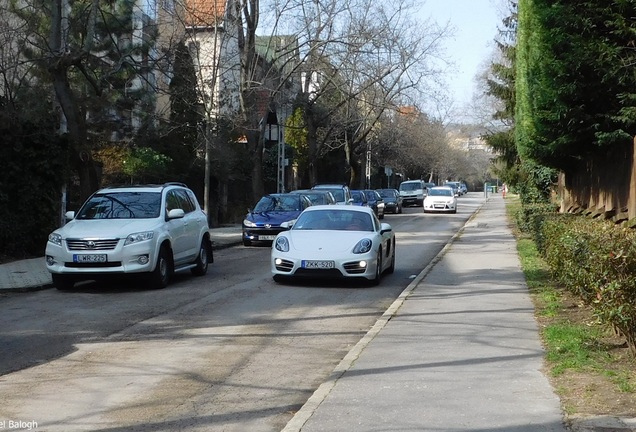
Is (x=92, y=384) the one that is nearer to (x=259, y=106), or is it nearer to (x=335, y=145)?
(x=259, y=106)

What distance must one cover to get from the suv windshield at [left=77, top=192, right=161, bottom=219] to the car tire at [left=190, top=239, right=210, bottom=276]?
1.71 m

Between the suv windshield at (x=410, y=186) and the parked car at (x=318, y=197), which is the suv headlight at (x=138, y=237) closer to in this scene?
the parked car at (x=318, y=197)

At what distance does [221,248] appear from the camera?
2494 centimetres

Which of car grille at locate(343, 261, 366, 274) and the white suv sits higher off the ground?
the white suv

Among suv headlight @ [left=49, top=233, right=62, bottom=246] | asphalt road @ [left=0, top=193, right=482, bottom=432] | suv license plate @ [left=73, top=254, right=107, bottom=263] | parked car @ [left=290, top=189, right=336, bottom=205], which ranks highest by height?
parked car @ [left=290, top=189, right=336, bottom=205]

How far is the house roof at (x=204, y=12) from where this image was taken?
27.4m

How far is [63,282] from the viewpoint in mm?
14492

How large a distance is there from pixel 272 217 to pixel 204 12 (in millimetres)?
7461

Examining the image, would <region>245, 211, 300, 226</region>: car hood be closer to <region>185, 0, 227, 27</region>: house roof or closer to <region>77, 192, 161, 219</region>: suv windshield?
<region>185, 0, 227, 27</region>: house roof

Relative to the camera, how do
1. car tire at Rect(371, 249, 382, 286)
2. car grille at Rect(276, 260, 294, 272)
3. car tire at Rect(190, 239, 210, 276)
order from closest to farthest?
car grille at Rect(276, 260, 294, 272)
car tire at Rect(371, 249, 382, 286)
car tire at Rect(190, 239, 210, 276)

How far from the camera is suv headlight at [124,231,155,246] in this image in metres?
14.1

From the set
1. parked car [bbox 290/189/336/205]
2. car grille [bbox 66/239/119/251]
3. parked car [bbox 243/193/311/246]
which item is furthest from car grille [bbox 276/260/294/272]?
parked car [bbox 290/189/336/205]

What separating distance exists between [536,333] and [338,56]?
76.5 ft

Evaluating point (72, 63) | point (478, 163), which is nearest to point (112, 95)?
point (72, 63)
